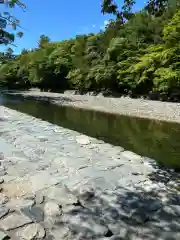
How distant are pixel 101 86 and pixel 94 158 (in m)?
21.9

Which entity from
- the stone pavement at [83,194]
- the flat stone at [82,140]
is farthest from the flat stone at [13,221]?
the flat stone at [82,140]

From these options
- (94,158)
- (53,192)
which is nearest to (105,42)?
(94,158)

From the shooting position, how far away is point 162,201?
3.67 metres

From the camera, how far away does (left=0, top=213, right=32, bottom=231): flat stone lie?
2.92 m

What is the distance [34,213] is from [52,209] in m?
0.22

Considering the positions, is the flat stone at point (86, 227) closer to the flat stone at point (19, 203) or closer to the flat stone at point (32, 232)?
the flat stone at point (32, 232)

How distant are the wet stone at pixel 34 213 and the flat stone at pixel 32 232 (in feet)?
0.45

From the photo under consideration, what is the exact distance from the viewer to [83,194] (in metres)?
3.81

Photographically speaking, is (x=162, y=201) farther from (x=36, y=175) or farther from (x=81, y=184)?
(x=36, y=175)

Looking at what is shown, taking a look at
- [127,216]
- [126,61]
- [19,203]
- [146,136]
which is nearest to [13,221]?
[19,203]

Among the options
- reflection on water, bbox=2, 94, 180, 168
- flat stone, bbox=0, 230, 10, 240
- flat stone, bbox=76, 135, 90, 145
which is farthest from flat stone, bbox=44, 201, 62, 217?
reflection on water, bbox=2, 94, 180, 168

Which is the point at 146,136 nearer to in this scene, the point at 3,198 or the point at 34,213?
the point at 3,198

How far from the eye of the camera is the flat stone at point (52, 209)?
10.6ft

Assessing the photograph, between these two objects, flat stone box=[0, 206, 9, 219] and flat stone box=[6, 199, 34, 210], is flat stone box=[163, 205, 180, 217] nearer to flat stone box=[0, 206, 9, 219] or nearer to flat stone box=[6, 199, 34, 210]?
flat stone box=[6, 199, 34, 210]
